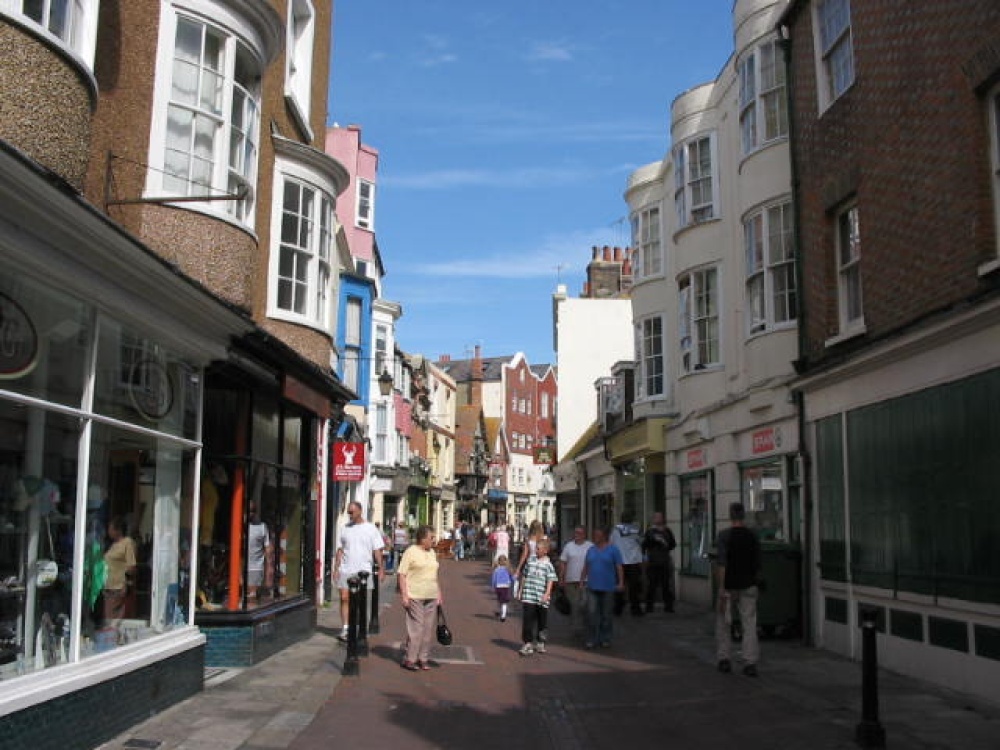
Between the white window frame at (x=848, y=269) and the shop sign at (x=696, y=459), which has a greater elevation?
the white window frame at (x=848, y=269)

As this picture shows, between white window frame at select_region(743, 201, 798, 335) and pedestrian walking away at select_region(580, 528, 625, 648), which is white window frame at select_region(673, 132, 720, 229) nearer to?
white window frame at select_region(743, 201, 798, 335)

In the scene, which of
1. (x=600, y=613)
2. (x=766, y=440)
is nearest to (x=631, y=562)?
(x=766, y=440)

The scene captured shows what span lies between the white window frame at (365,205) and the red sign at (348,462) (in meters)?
13.5

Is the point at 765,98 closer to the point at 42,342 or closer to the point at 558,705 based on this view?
the point at 558,705

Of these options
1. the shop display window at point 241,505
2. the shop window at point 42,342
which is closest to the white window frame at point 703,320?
the shop display window at point 241,505

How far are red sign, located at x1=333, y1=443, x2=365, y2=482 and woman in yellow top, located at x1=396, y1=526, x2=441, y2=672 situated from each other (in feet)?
23.7

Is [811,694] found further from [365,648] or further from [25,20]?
[25,20]

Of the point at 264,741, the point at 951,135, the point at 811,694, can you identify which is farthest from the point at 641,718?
the point at 951,135

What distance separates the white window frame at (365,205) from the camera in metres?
31.5

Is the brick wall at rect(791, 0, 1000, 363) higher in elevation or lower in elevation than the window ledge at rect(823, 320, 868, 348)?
higher

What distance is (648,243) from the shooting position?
2391cm

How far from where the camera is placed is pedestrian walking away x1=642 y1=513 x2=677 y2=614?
18203 millimetres

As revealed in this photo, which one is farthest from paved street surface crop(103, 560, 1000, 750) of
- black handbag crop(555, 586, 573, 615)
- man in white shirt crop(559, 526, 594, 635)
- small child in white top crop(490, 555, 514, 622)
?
small child in white top crop(490, 555, 514, 622)

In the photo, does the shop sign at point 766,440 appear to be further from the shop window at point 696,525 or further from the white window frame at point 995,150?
the white window frame at point 995,150
